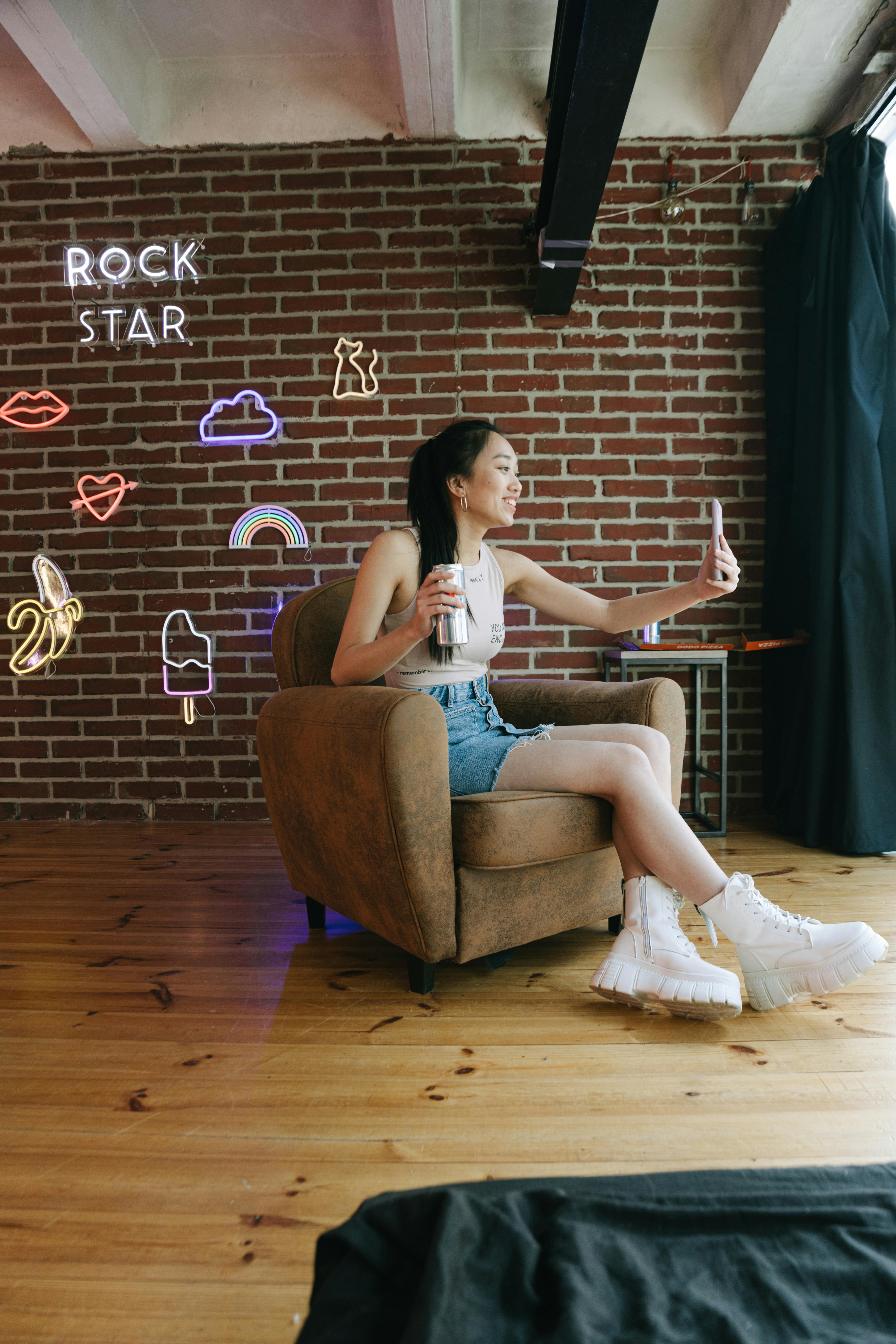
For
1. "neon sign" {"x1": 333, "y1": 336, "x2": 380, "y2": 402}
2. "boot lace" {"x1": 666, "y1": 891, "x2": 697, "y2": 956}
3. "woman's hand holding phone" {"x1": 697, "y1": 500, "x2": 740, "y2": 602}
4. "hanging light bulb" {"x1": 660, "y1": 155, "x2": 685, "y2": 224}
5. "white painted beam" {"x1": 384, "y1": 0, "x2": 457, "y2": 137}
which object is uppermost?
"white painted beam" {"x1": 384, "y1": 0, "x2": 457, "y2": 137}

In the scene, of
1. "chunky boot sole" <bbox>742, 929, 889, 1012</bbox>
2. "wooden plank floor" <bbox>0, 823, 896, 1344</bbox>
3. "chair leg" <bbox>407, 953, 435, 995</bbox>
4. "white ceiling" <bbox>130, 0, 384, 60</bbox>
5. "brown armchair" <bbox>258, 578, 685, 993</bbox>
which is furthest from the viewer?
"white ceiling" <bbox>130, 0, 384, 60</bbox>

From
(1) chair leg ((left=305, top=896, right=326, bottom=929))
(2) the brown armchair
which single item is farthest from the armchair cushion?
(1) chair leg ((left=305, top=896, right=326, bottom=929))

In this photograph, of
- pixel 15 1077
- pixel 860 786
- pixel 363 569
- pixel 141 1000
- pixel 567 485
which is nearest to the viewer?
pixel 15 1077

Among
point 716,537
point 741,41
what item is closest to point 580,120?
point 741,41

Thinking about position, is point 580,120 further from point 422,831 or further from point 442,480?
point 422,831

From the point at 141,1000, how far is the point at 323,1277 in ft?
3.23

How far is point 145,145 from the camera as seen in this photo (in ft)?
10.0

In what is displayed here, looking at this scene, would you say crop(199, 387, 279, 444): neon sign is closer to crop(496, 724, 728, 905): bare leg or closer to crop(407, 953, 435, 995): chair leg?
crop(496, 724, 728, 905): bare leg

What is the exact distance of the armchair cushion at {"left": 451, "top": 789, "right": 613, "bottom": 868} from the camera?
59.0 inches

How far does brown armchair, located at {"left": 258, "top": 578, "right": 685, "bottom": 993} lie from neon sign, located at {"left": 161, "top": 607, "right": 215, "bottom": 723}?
1.38 m

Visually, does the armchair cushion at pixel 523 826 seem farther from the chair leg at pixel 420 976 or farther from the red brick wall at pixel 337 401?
the red brick wall at pixel 337 401

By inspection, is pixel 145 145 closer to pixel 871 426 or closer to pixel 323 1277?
pixel 871 426

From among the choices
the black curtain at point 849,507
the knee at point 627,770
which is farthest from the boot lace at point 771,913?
the black curtain at point 849,507

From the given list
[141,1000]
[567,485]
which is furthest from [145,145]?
[141,1000]
